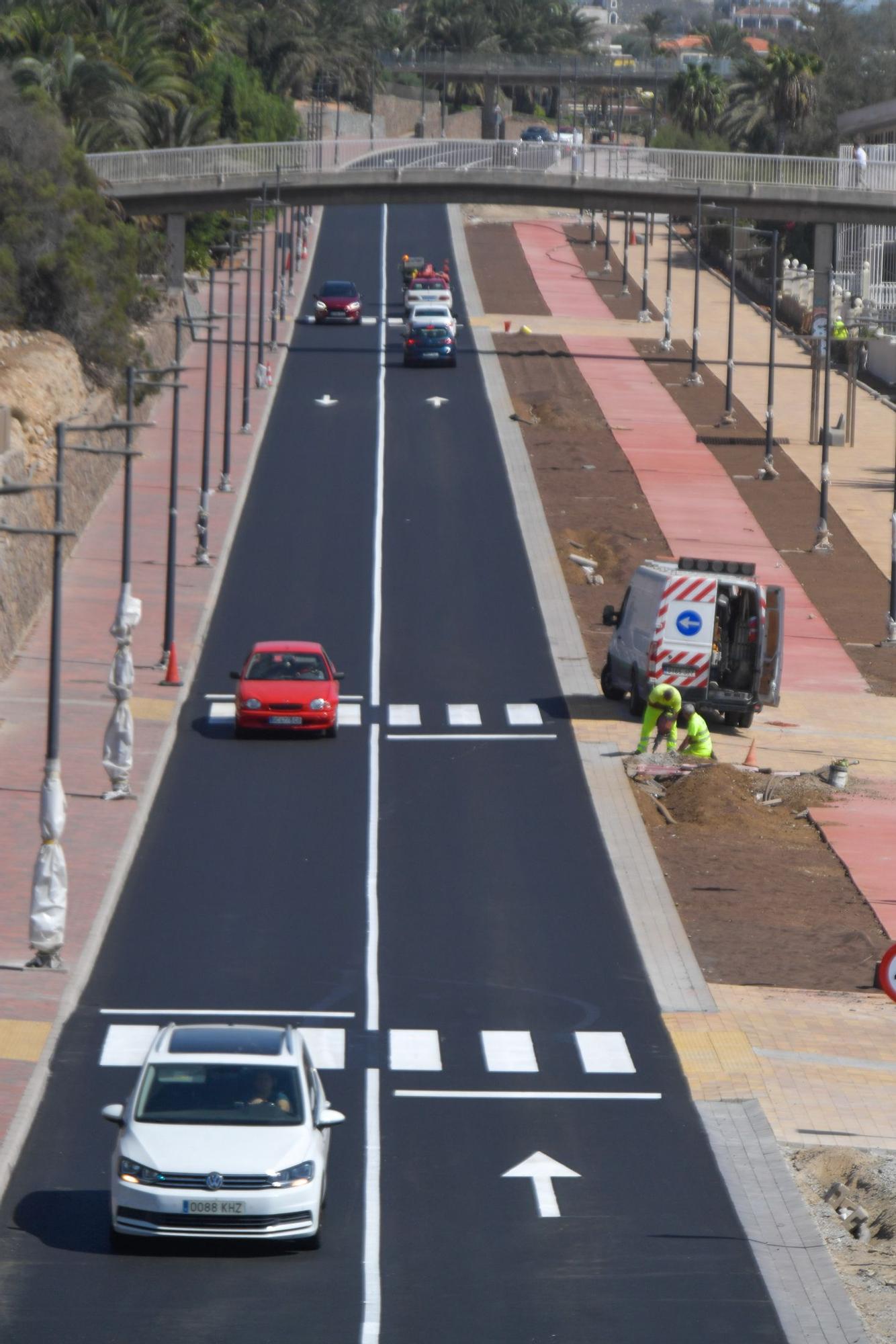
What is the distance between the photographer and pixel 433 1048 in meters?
24.7

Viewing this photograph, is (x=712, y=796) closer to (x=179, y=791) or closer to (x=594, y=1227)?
(x=179, y=791)

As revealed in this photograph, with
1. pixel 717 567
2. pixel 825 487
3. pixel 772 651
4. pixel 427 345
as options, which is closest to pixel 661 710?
pixel 772 651

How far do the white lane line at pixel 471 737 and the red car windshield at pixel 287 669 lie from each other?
1.78m

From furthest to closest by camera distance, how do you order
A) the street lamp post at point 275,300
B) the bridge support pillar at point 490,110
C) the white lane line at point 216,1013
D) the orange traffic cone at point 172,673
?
1. the bridge support pillar at point 490,110
2. the street lamp post at point 275,300
3. the orange traffic cone at point 172,673
4. the white lane line at point 216,1013

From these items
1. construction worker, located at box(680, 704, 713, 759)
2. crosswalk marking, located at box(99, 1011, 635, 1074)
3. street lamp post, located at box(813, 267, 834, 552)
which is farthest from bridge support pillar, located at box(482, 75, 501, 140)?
crosswalk marking, located at box(99, 1011, 635, 1074)

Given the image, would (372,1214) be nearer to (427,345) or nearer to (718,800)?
(718,800)

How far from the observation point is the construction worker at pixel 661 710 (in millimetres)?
37312

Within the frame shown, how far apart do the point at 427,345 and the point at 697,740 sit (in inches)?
1889

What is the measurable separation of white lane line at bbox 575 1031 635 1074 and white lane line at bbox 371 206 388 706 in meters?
17.9

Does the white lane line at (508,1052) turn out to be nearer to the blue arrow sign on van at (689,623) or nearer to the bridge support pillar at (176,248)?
the blue arrow sign on van at (689,623)

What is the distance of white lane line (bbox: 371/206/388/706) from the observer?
45.9m

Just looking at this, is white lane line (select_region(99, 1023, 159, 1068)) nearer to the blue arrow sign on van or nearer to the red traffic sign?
the red traffic sign

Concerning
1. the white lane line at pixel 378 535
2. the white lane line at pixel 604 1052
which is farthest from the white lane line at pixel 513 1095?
the white lane line at pixel 378 535

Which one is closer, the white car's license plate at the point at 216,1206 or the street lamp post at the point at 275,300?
the white car's license plate at the point at 216,1206
